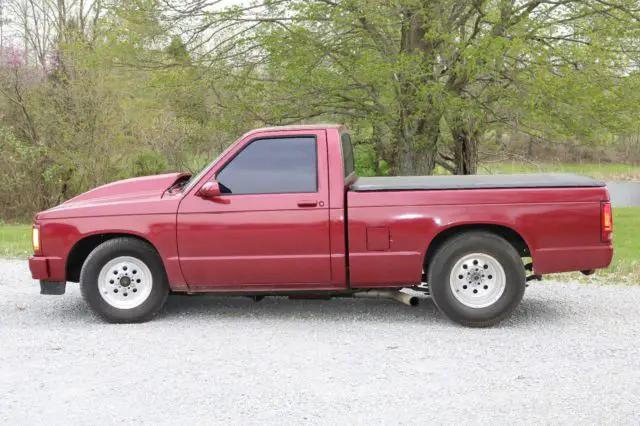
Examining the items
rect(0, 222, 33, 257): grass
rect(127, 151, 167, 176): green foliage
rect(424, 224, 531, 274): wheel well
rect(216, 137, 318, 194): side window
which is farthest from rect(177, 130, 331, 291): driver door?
rect(127, 151, 167, 176): green foliage

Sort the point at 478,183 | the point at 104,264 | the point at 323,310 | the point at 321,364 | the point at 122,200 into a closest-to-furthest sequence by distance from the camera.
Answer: the point at 321,364 → the point at 478,183 → the point at 104,264 → the point at 122,200 → the point at 323,310

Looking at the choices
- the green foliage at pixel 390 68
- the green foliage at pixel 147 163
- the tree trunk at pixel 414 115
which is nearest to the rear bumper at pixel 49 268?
the green foliage at pixel 390 68

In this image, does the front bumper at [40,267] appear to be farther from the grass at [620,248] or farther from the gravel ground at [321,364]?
the grass at [620,248]

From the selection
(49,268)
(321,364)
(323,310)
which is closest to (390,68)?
(323,310)

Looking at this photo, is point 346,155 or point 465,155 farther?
point 465,155

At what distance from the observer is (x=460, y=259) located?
690cm

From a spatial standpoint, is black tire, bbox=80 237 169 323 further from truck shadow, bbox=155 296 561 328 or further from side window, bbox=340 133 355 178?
side window, bbox=340 133 355 178

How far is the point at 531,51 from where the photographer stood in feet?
44.9

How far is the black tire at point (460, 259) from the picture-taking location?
6.85 m

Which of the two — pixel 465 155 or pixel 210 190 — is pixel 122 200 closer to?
pixel 210 190

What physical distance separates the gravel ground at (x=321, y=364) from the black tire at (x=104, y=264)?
0.51 ft

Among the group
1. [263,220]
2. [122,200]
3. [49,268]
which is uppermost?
[122,200]

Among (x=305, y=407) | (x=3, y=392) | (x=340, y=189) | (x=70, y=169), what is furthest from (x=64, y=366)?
(x=70, y=169)

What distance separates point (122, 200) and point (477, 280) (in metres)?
3.26
